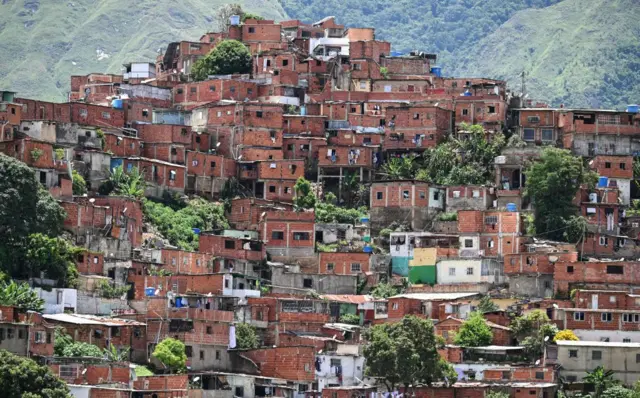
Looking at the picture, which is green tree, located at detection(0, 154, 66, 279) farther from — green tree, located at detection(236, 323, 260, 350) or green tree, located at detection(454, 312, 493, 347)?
green tree, located at detection(454, 312, 493, 347)

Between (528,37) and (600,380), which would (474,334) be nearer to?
A: (600,380)

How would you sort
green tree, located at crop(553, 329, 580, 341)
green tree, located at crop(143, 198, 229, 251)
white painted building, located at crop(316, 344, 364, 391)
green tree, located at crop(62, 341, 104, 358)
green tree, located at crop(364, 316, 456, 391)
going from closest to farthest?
1. green tree, located at crop(62, 341, 104, 358)
2. green tree, located at crop(364, 316, 456, 391)
3. white painted building, located at crop(316, 344, 364, 391)
4. green tree, located at crop(553, 329, 580, 341)
5. green tree, located at crop(143, 198, 229, 251)

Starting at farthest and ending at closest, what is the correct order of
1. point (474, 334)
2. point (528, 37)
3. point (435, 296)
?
1. point (528, 37)
2. point (435, 296)
3. point (474, 334)

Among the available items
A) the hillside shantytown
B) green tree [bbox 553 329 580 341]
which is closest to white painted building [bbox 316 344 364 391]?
the hillside shantytown

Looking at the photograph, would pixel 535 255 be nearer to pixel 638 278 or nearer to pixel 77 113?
pixel 638 278

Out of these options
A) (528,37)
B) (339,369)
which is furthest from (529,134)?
(528,37)
